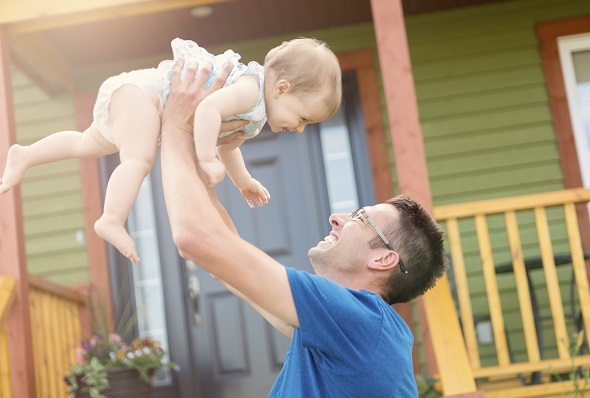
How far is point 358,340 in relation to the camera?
210cm

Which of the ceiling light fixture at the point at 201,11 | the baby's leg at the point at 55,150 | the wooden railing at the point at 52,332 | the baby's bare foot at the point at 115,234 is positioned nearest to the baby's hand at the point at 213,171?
the baby's bare foot at the point at 115,234

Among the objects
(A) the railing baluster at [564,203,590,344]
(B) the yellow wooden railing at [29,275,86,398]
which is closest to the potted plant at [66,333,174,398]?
(B) the yellow wooden railing at [29,275,86,398]

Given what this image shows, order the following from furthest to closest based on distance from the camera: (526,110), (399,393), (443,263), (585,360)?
(526,110)
(585,360)
(443,263)
(399,393)

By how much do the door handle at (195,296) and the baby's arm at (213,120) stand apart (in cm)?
433

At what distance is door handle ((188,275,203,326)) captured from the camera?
20.5 ft

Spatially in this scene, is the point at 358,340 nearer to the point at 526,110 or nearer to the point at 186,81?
the point at 186,81

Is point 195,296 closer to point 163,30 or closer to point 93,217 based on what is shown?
point 93,217

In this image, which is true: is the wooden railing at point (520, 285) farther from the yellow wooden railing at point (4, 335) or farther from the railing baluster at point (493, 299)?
the yellow wooden railing at point (4, 335)

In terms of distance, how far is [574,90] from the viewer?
6.07 metres

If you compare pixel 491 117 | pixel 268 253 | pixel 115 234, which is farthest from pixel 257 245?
pixel 115 234

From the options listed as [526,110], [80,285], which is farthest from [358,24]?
[80,285]

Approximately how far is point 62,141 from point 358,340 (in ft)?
2.91

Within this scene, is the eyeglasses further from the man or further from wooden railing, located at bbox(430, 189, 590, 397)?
wooden railing, located at bbox(430, 189, 590, 397)

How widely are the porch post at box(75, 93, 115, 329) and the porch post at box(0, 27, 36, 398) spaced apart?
1.50 metres
